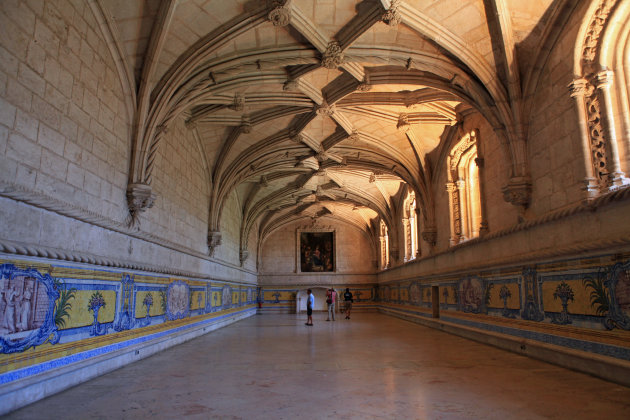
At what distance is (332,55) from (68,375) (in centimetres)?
682

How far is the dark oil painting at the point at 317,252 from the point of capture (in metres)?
27.1

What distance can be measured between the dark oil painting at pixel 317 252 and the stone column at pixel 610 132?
71.4 feet

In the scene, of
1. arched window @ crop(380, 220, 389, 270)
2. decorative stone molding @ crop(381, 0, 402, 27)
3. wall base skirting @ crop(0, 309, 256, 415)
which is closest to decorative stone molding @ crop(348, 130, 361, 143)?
decorative stone molding @ crop(381, 0, 402, 27)

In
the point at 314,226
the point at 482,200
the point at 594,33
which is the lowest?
the point at 482,200

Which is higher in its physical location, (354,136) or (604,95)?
(354,136)

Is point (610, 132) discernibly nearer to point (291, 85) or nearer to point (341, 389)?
point (341, 389)

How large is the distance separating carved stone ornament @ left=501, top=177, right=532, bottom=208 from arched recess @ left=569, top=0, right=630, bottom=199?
57.3 inches

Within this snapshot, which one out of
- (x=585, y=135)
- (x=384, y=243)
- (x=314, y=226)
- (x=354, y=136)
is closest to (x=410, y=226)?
(x=384, y=243)

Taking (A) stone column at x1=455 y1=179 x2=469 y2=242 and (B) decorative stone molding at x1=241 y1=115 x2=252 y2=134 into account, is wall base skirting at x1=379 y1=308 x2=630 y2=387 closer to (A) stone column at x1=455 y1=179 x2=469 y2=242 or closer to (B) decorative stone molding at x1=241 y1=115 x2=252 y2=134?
(A) stone column at x1=455 y1=179 x2=469 y2=242

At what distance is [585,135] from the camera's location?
6223 millimetres

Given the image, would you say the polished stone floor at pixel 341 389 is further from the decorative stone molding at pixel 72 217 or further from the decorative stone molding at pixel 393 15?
the decorative stone molding at pixel 393 15

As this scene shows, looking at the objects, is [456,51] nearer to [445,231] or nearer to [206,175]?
[445,231]

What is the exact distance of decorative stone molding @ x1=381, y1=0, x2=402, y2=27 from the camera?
7324 millimetres

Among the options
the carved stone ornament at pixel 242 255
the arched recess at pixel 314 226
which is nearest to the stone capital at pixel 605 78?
the carved stone ornament at pixel 242 255
